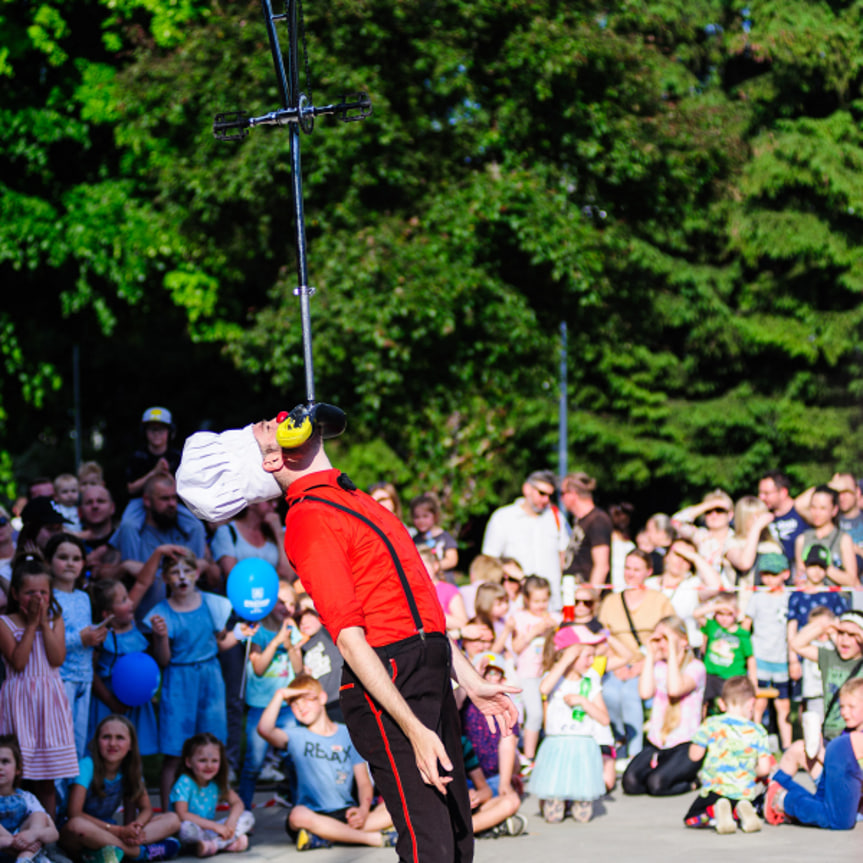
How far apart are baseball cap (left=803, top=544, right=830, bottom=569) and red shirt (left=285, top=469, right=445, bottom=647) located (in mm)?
5683

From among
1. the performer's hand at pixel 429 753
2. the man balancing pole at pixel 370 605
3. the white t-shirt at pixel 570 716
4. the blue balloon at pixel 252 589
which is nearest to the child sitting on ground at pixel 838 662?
the white t-shirt at pixel 570 716

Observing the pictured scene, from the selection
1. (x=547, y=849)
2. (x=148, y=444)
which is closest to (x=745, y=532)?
(x=547, y=849)

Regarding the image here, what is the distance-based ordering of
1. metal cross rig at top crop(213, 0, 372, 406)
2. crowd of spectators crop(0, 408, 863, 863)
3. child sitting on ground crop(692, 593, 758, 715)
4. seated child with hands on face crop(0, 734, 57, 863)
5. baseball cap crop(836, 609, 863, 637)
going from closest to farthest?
1. metal cross rig at top crop(213, 0, 372, 406)
2. seated child with hands on face crop(0, 734, 57, 863)
3. crowd of spectators crop(0, 408, 863, 863)
4. baseball cap crop(836, 609, 863, 637)
5. child sitting on ground crop(692, 593, 758, 715)

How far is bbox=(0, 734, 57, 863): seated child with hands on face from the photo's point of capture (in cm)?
591

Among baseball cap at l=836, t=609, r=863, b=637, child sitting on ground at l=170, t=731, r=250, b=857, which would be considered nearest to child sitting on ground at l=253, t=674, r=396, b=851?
child sitting on ground at l=170, t=731, r=250, b=857

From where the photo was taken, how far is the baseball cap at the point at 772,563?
29.4 feet

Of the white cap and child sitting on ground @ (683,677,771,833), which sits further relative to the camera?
child sitting on ground @ (683,677,771,833)

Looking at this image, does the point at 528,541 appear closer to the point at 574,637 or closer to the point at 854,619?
the point at 574,637

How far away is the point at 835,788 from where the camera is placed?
270 inches

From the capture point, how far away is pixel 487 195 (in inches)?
551

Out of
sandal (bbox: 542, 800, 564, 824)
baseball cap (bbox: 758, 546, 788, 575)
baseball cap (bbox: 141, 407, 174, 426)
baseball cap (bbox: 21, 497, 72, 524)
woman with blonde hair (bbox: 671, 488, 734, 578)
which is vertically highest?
baseball cap (bbox: 141, 407, 174, 426)

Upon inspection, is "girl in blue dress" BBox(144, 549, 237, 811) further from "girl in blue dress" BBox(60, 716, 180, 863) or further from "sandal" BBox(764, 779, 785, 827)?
"sandal" BBox(764, 779, 785, 827)

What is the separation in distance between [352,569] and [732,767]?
425cm

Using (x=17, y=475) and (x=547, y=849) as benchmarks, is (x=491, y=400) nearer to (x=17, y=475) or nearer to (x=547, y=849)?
(x=547, y=849)
